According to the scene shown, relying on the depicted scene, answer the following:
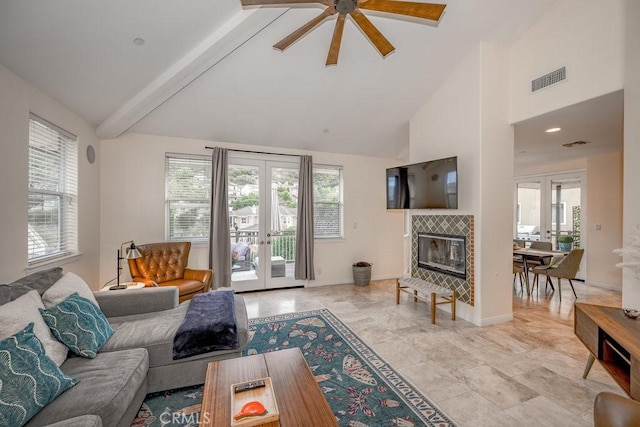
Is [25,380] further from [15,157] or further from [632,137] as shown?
[632,137]

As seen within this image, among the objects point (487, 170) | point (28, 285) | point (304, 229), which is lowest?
point (28, 285)

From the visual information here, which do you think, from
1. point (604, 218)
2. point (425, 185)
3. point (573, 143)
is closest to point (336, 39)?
point (425, 185)

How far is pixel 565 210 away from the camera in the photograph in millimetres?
6301

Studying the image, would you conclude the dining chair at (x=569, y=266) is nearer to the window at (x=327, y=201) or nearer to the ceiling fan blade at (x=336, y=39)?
the window at (x=327, y=201)

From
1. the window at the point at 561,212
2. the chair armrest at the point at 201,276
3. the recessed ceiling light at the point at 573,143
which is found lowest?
the chair armrest at the point at 201,276

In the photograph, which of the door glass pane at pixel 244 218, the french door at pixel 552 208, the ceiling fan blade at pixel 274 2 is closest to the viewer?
the ceiling fan blade at pixel 274 2

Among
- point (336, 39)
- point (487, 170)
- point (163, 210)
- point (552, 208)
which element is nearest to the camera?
point (336, 39)

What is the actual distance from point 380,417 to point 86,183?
4.32 m

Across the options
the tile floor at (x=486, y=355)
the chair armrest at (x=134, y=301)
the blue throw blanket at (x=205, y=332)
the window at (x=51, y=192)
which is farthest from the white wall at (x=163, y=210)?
the blue throw blanket at (x=205, y=332)

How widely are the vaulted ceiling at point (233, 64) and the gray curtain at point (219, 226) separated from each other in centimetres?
46

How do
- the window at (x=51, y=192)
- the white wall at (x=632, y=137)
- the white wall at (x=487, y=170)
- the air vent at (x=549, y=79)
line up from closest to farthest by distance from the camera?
the white wall at (x=632, y=137)
the window at (x=51, y=192)
the air vent at (x=549, y=79)
the white wall at (x=487, y=170)

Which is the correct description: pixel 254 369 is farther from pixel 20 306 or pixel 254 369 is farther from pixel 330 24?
pixel 330 24

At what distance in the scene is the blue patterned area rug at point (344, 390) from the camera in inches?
75.8

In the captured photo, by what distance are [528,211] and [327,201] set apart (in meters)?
5.21
